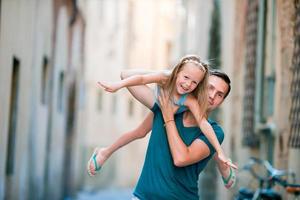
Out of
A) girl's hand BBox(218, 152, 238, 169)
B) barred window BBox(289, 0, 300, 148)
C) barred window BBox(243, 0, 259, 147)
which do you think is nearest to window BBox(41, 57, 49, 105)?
barred window BBox(243, 0, 259, 147)

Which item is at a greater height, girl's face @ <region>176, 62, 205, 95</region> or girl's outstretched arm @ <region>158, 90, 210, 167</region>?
girl's face @ <region>176, 62, 205, 95</region>

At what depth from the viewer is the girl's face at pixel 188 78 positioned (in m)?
4.50

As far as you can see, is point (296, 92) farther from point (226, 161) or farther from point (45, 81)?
point (45, 81)

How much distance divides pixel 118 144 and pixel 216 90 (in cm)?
66

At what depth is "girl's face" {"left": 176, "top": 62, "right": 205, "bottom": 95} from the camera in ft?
14.8

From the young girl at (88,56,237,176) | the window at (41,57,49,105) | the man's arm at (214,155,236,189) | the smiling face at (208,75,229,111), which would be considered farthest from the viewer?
the window at (41,57,49,105)

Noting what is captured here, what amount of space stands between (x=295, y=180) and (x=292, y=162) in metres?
0.53

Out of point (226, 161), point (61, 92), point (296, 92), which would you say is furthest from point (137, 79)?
point (61, 92)

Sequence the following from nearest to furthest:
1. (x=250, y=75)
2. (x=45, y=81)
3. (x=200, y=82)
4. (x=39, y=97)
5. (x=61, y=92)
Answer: (x=200, y=82) → (x=250, y=75) → (x=39, y=97) → (x=45, y=81) → (x=61, y=92)

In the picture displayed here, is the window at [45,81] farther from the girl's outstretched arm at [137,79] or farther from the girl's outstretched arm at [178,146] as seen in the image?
the girl's outstretched arm at [178,146]

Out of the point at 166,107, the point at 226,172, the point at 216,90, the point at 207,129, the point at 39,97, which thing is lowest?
the point at 226,172

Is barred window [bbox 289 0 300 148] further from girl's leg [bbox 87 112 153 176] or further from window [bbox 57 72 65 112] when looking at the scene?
window [bbox 57 72 65 112]

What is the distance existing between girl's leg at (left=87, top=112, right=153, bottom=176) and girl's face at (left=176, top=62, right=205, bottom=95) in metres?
0.35

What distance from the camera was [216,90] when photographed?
4.63 m
